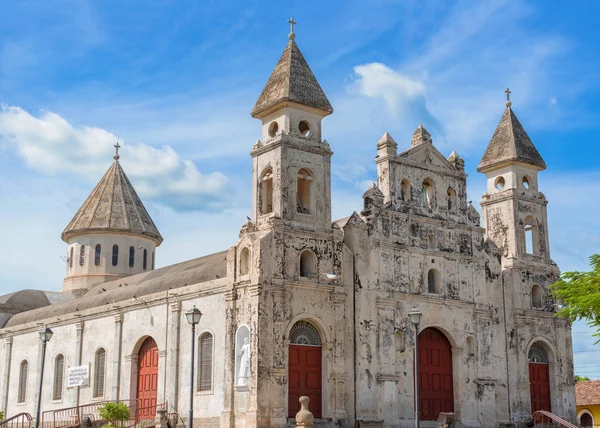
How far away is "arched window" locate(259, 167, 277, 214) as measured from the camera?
3304 cm

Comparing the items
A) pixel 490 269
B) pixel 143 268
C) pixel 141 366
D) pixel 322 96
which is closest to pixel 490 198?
pixel 490 269

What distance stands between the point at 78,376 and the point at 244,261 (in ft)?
44.8

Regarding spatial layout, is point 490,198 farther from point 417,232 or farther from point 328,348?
point 328,348

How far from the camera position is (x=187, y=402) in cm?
3353

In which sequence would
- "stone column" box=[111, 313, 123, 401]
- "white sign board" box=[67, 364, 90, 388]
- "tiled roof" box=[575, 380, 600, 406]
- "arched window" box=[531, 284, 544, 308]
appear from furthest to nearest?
"tiled roof" box=[575, 380, 600, 406] → "white sign board" box=[67, 364, 90, 388] → "arched window" box=[531, 284, 544, 308] → "stone column" box=[111, 313, 123, 401]

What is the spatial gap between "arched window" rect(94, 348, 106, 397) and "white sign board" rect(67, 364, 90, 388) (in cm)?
49

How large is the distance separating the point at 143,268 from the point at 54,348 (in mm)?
10703

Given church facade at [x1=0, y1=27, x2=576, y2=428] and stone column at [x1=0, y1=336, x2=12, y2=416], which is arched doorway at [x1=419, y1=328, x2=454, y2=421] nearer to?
church facade at [x1=0, y1=27, x2=576, y2=428]

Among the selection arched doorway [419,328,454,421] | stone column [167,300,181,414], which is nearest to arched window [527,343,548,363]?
arched doorway [419,328,454,421]

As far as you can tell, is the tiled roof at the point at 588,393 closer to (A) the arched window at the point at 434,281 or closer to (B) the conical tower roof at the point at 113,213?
(A) the arched window at the point at 434,281

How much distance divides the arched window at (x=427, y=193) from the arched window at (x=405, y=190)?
0.80m

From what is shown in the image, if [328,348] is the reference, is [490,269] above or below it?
above

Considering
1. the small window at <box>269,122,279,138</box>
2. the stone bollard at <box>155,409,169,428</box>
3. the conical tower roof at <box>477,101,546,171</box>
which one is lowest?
the stone bollard at <box>155,409,169,428</box>

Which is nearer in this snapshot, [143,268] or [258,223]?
[258,223]
